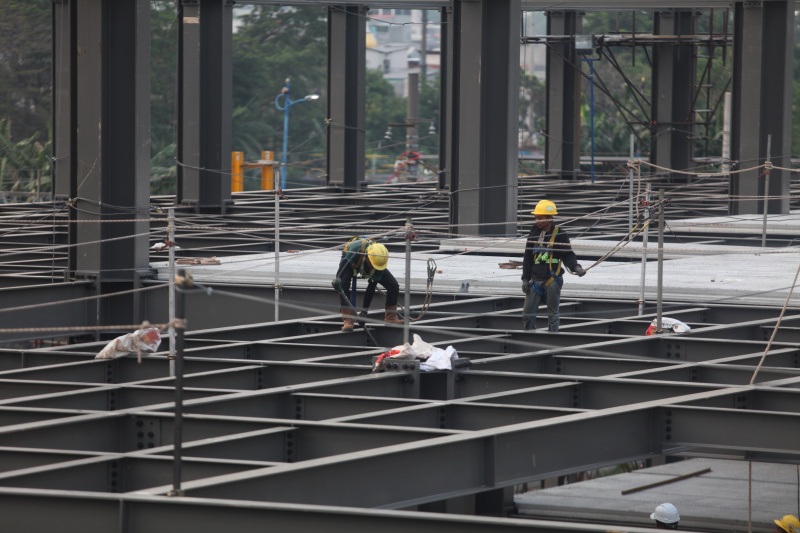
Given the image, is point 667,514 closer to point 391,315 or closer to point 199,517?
point 391,315

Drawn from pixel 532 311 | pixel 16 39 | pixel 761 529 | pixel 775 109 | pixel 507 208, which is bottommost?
pixel 761 529

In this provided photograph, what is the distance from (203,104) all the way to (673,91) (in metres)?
17.3

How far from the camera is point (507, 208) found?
21.4 m

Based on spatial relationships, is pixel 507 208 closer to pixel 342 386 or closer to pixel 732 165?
pixel 732 165

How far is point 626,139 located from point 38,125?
116 ft

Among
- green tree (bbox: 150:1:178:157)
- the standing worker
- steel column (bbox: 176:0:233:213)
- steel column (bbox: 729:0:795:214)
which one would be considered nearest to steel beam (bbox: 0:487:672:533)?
the standing worker

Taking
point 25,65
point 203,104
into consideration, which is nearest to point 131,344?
point 203,104

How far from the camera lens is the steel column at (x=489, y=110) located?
21.3 metres

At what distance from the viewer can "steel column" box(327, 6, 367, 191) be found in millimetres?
33188

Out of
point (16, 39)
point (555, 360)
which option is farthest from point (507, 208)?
point (16, 39)

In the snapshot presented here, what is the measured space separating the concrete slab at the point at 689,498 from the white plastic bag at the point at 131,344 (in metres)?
5.67

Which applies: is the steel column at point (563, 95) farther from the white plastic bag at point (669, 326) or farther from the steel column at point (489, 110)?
the white plastic bag at point (669, 326)

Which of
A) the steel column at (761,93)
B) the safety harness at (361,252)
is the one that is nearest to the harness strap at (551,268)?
the safety harness at (361,252)

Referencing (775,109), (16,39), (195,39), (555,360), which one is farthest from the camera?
(16,39)
